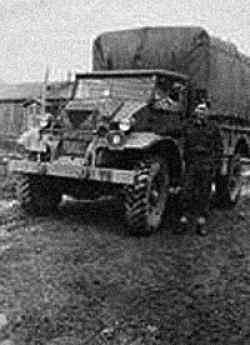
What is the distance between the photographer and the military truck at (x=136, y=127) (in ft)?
25.0

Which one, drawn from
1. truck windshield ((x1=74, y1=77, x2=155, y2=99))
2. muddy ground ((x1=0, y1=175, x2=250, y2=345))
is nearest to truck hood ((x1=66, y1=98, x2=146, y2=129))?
truck windshield ((x1=74, y1=77, x2=155, y2=99))

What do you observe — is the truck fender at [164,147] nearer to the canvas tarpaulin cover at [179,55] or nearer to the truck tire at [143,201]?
the truck tire at [143,201]

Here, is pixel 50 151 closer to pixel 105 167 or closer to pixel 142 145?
pixel 105 167

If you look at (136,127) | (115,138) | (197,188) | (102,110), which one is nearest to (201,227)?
(197,188)

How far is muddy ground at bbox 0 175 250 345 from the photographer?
4395mm

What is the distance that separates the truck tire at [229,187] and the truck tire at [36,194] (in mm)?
3331

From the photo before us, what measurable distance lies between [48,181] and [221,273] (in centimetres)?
329

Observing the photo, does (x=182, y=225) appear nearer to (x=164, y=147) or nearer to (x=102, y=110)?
(x=164, y=147)

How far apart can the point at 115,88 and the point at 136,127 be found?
3.04ft

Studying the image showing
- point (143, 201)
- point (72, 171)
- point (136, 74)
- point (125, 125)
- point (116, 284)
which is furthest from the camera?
point (136, 74)

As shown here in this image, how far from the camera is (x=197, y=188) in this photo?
8.54 meters

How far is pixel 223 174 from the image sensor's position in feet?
34.1

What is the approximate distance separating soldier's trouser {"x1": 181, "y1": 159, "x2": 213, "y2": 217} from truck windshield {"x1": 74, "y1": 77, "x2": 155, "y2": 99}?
49.3 inches

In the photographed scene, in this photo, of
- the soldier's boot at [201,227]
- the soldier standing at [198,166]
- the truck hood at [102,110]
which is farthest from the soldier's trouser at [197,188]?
the truck hood at [102,110]
